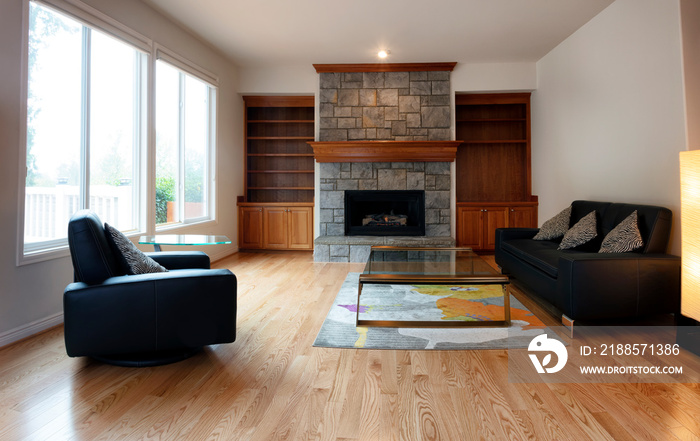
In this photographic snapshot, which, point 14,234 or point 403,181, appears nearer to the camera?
point 14,234

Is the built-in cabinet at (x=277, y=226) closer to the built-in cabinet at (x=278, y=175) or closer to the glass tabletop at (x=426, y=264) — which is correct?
the built-in cabinet at (x=278, y=175)

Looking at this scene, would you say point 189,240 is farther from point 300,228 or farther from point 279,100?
point 279,100

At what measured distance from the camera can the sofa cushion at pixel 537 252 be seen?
A: 10.1 ft

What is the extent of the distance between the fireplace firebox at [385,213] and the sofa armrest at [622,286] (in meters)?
3.41

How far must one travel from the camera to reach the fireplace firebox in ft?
20.0

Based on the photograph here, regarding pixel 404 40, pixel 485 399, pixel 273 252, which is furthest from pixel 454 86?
pixel 485 399

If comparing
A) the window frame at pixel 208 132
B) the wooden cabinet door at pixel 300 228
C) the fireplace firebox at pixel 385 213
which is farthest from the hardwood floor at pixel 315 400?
the wooden cabinet door at pixel 300 228

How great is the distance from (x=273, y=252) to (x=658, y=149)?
493cm

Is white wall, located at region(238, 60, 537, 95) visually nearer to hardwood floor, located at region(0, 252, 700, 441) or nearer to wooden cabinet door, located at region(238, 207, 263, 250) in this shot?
wooden cabinet door, located at region(238, 207, 263, 250)

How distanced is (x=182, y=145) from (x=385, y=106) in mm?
2838

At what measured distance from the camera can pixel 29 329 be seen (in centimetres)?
275

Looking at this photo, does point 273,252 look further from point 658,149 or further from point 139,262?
point 658,149

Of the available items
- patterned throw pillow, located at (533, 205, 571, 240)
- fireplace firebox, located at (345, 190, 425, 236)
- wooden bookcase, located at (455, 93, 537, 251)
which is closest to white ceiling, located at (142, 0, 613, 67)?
wooden bookcase, located at (455, 93, 537, 251)

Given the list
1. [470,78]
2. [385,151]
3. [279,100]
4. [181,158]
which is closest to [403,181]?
[385,151]
